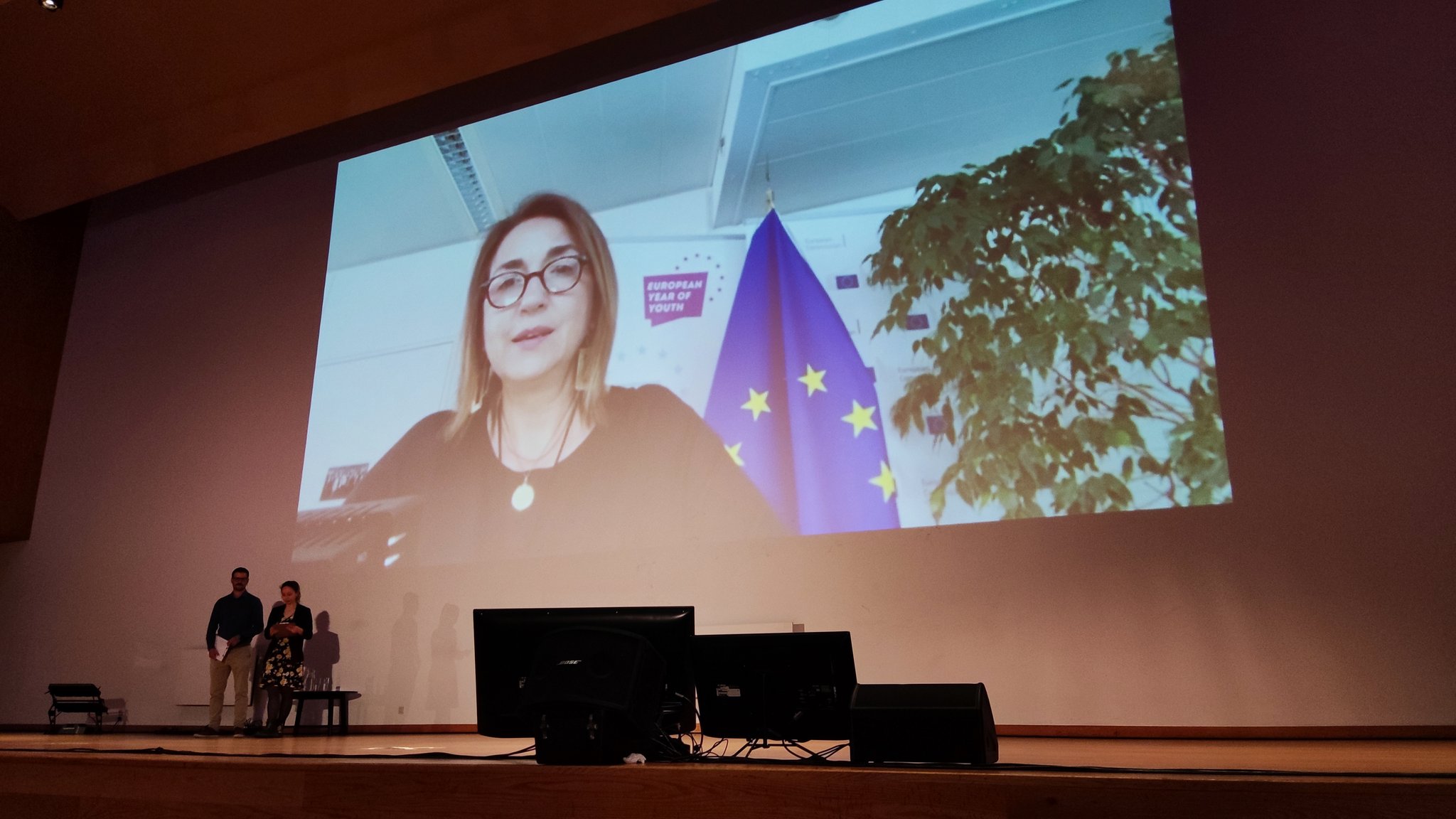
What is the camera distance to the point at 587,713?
84.1 inches

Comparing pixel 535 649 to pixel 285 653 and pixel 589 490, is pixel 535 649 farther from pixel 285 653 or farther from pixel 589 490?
pixel 285 653

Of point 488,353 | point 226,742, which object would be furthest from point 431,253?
point 226,742

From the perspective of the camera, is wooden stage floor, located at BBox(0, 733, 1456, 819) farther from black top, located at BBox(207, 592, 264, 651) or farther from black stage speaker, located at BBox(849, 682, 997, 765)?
black top, located at BBox(207, 592, 264, 651)

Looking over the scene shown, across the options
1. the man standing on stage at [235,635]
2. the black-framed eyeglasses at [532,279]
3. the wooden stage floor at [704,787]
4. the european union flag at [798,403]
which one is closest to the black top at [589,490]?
the european union flag at [798,403]

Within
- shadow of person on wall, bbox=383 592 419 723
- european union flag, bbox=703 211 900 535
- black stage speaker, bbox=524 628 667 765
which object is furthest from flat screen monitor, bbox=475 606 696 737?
shadow of person on wall, bbox=383 592 419 723

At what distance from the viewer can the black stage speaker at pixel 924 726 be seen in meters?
1.99

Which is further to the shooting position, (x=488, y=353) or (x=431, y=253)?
(x=431, y=253)

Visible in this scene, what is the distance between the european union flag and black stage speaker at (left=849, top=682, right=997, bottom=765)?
2.49m

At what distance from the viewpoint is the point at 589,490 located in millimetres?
5238

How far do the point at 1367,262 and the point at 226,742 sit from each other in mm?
5557

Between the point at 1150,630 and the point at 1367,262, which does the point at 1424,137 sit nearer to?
the point at 1367,262

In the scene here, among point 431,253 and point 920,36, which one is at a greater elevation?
point 920,36

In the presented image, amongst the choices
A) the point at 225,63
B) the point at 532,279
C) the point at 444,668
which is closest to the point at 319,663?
the point at 444,668

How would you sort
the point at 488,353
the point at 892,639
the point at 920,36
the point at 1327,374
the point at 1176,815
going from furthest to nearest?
the point at 488,353, the point at 920,36, the point at 892,639, the point at 1327,374, the point at 1176,815
